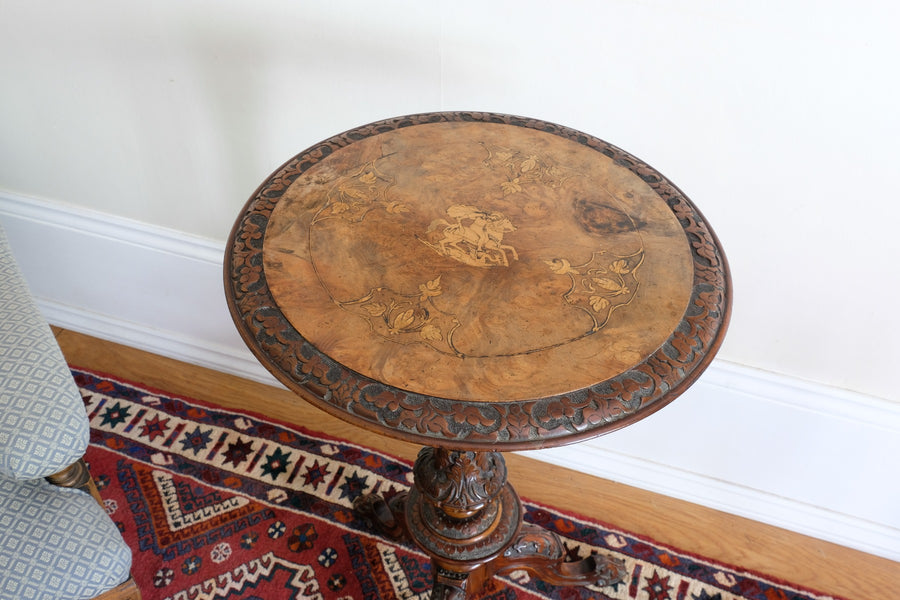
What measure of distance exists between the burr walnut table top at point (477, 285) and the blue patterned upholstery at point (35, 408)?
29cm

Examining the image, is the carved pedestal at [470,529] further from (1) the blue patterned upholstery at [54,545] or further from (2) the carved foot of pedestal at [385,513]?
(1) the blue patterned upholstery at [54,545]

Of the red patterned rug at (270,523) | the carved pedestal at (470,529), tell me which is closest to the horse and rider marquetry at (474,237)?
the carved pedestal at (470,529)

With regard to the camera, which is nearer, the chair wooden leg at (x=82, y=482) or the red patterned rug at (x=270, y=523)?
the chair wooden leg at (x=82, y=482)

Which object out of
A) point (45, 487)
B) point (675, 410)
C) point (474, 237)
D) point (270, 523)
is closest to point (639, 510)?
point (675, 410)

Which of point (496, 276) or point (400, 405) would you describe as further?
point (496, 276)

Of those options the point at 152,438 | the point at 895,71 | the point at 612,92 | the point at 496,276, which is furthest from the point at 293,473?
the point at 895,71

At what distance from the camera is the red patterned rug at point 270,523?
135cm

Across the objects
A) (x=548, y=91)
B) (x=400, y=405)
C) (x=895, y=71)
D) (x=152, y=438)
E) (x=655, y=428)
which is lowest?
(x=152, y=438)

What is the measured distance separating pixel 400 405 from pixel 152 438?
1.09m

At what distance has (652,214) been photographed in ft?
3.07

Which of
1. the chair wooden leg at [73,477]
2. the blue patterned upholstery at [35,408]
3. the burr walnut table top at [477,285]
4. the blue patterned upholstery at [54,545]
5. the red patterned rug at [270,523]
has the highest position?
the burr walnut table top at [477,285]

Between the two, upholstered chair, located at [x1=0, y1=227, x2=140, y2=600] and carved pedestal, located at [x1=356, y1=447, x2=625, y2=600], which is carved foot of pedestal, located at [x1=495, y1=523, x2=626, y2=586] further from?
upholstered chair, located at [x1=0, y1=227, x2=140, y2=600]

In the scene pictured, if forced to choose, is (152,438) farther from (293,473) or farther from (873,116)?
(873,116)

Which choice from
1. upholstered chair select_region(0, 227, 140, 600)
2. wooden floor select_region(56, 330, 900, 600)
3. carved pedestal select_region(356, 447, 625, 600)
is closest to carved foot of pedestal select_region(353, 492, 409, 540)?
carved pedestal select_region(356, 447, 625, 600)
